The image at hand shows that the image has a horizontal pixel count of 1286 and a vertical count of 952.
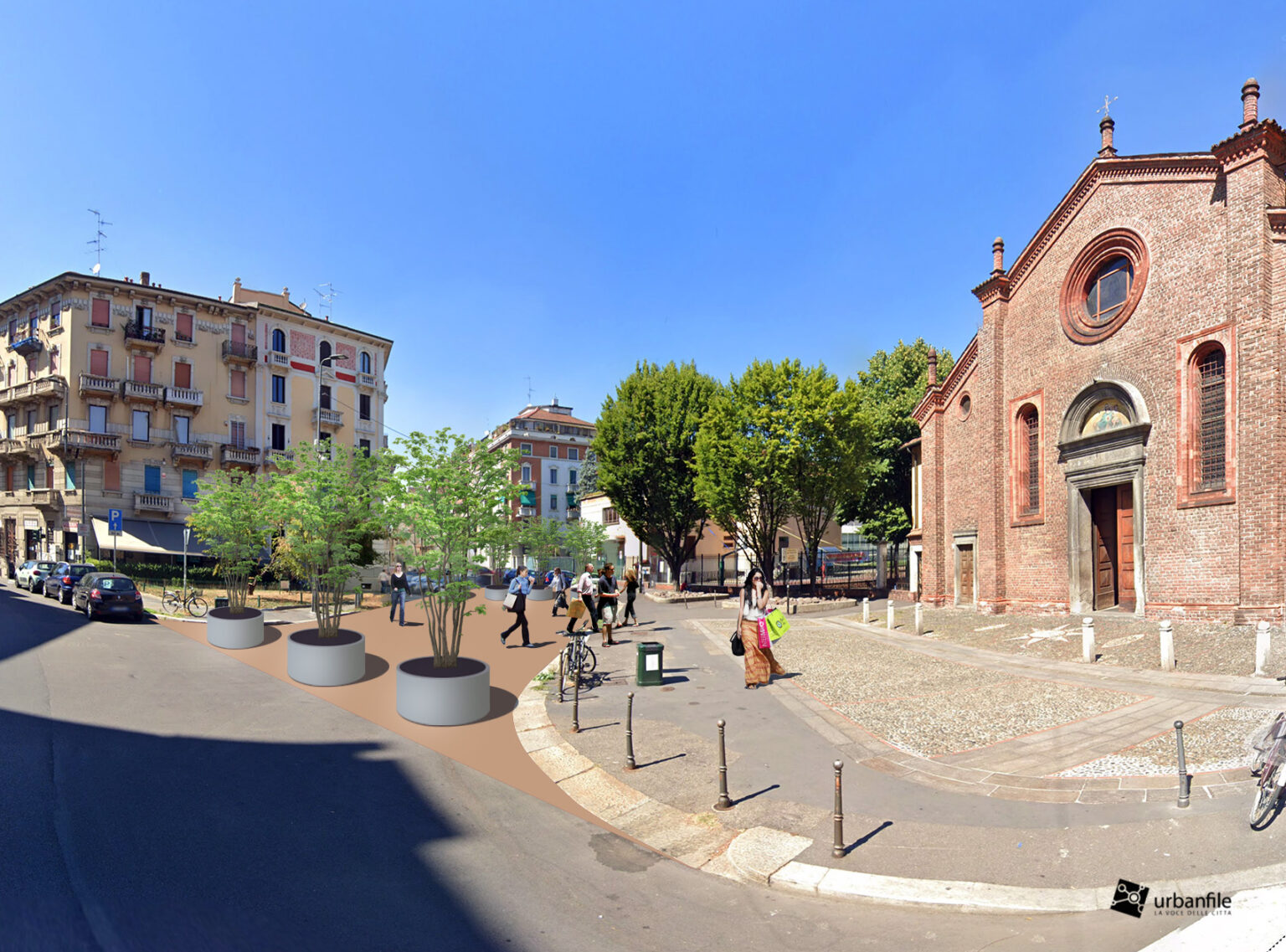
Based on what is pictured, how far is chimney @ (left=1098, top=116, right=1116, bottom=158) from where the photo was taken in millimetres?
19672

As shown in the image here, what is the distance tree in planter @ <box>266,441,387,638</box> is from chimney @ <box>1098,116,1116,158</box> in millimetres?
22496

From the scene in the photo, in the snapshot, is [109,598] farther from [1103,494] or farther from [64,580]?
[1103,494]

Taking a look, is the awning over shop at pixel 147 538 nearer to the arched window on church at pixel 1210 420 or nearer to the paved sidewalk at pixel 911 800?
the paved sidewalk at pixel 911 800

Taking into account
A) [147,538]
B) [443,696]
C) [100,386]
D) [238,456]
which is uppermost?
[100,386]

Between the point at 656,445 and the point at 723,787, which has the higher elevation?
the point at 656,445

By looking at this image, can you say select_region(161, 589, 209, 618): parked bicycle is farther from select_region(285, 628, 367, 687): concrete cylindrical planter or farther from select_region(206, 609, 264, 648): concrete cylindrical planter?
select_region(285, 628, 367, 687): concrete cylindrical planter

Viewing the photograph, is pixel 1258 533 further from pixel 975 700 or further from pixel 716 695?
pixel 716 695

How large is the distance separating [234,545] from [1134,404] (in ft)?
79.8

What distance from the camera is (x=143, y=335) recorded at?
3550cm

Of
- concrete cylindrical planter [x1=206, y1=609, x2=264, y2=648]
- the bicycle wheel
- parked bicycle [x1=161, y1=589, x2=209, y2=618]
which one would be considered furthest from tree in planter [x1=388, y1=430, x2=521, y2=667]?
parked bicycle [x1=161, y1=589, x2=209, y2=618]

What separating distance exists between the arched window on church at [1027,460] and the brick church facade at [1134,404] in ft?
0.18

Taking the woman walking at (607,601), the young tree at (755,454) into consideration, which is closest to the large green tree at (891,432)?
the young tree at (755,454)

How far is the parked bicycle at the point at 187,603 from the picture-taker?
21.9 m

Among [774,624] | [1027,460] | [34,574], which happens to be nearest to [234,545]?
[774,624]
